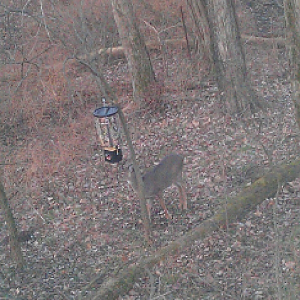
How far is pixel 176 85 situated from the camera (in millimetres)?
12383

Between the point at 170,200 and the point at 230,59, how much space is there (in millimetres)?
3746

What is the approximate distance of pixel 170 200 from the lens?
852 centimetres

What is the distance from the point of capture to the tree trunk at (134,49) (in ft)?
38.7

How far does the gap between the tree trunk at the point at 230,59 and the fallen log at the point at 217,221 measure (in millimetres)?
2703

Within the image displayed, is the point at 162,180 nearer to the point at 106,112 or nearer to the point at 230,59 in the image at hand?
the point at 106,112

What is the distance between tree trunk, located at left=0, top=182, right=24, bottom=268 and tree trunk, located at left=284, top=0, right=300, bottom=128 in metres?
4.38

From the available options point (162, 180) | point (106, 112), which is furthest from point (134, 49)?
point (106, 112)

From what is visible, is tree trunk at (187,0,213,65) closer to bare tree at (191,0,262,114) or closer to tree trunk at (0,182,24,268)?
bare tree at (191,0,262,114)

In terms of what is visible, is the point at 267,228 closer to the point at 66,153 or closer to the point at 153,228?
the point at 153,228

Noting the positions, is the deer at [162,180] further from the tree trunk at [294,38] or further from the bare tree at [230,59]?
the bare tree at [230,59]

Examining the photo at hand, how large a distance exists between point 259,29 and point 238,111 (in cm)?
598

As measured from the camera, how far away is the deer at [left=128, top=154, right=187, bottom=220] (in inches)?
309

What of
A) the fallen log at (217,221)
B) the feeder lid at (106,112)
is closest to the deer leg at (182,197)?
the fallen log at (217,221)

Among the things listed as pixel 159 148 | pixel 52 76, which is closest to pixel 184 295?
pixel 159 148
